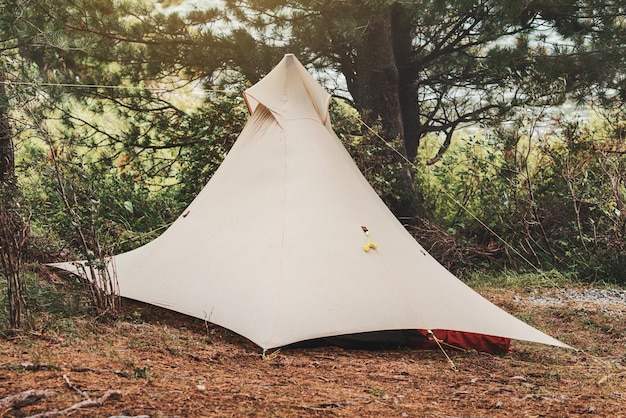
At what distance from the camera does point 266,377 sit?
126 inches

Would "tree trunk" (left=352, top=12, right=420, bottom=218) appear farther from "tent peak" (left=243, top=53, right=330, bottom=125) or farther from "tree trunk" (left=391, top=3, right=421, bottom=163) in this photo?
"tent peak" (left=243, top=53, right=330, bottom=125)

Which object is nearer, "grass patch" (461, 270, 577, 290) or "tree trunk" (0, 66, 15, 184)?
"tree trunk" (0, 66, 15, 184)

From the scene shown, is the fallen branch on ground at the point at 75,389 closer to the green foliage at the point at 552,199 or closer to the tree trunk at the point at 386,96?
the green foliage at the point at 552,199

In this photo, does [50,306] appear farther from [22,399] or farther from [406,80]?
[406,80]

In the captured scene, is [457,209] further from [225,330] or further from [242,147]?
[225,330]

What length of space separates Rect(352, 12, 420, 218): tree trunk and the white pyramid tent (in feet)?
10.1

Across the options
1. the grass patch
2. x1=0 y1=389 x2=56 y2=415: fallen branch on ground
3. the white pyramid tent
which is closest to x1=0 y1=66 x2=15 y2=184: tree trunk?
the white pyramid tent

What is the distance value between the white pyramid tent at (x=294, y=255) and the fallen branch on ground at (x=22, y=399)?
145cm

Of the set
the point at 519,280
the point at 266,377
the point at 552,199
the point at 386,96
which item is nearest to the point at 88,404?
the point at 266,377

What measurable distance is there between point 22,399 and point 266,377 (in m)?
1.12

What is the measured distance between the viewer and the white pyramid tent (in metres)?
3.96

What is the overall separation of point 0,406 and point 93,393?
12.3 inches

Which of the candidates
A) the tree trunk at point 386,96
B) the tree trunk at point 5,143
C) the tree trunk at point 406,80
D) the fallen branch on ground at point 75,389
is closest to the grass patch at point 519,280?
the tree trunk at point 386,96

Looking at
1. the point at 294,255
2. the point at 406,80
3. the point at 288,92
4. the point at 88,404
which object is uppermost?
the point at 406,80
